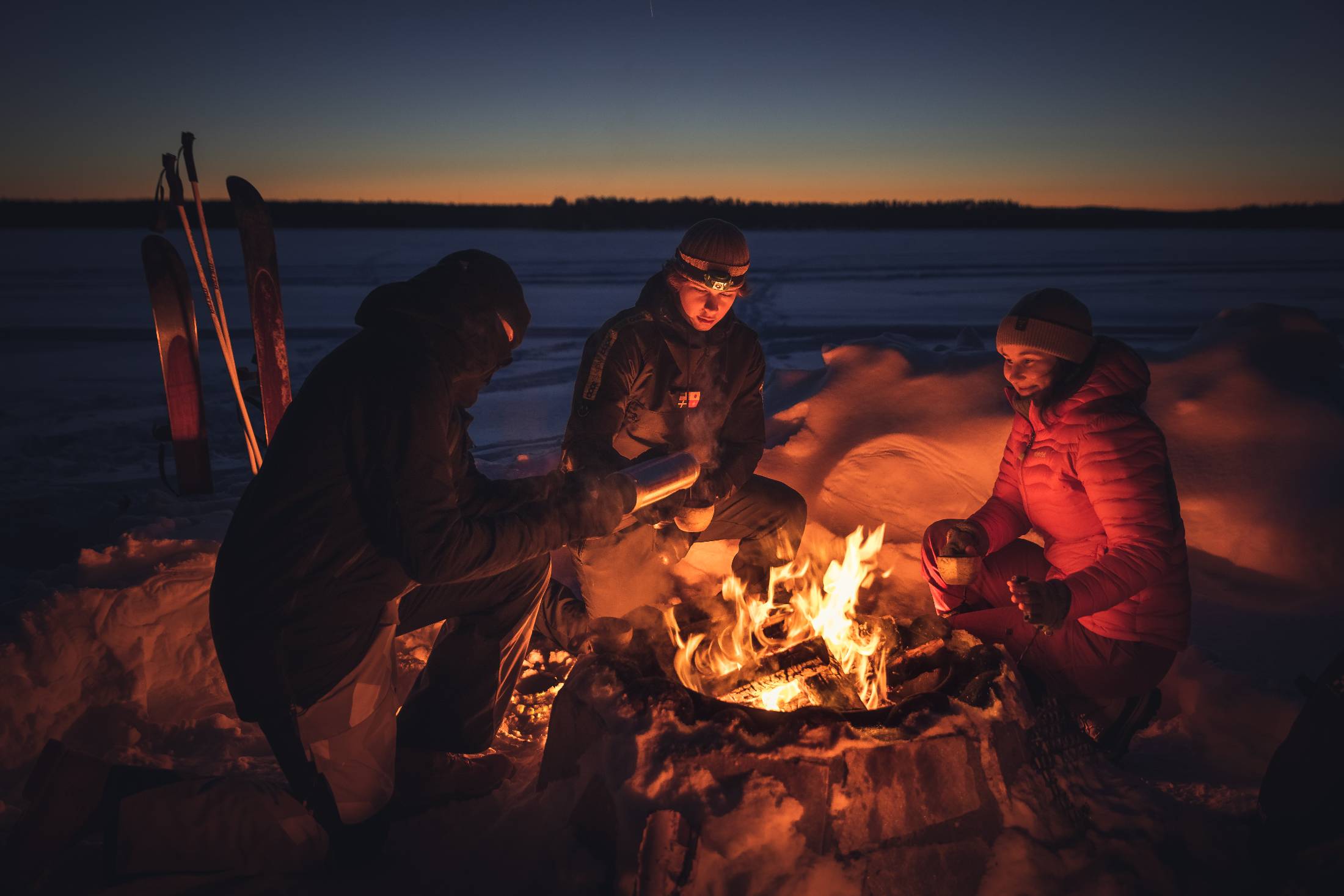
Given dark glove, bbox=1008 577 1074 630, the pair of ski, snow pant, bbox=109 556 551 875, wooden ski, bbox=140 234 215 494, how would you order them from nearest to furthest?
snow pant, bbox=109 556 551 875, dark glove, bbox=1008 577 1074 630, the pair of ski, wooden ski, bbox=140 234 215 494

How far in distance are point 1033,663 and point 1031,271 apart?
20.0 meters

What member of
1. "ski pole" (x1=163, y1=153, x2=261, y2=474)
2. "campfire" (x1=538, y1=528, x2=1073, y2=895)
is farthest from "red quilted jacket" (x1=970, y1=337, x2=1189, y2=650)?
"ski pole" (x1=163, y1=153, x2=261, y2=474)

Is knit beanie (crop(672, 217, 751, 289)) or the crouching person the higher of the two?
knit beanie (crop(672, 217, 751, 289))

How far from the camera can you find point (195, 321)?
3924 millimetres

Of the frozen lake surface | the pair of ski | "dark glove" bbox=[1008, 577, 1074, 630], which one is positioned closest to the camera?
"dark glove" bbox=[1008, 577, 1074, 630]

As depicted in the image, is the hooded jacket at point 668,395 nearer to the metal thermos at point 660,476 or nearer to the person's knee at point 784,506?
the person's knee at point 784,506

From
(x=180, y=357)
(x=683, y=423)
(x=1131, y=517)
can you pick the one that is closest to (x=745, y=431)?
(x=683, y=423)

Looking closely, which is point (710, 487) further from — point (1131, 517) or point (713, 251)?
point (1131, 517)

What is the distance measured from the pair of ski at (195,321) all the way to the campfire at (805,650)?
96.0 inches

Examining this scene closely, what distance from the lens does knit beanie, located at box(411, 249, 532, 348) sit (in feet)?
7.43

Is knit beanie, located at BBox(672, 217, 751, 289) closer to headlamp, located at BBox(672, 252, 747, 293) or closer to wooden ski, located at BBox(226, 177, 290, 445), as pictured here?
headlamp, located at BBox(672, 252, 747, 293)

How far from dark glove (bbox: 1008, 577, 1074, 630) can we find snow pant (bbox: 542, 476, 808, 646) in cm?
136

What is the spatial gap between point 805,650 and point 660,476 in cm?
80

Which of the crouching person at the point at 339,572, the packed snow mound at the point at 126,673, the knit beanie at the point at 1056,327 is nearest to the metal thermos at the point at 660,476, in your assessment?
the crouching person at the point at 339,572
